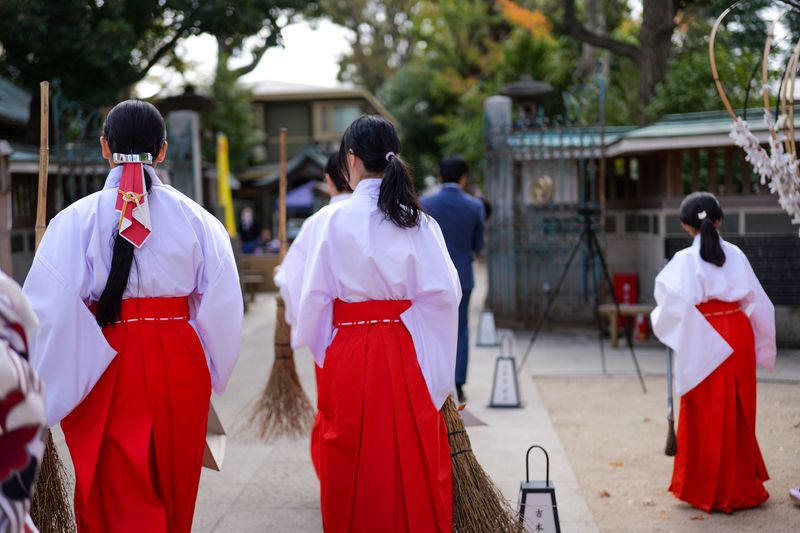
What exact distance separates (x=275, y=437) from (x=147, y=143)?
3.26m

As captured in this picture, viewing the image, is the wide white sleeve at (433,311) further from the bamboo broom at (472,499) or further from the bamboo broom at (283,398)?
the bamboo broom at (283,398)

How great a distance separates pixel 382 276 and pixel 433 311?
0.86 feet

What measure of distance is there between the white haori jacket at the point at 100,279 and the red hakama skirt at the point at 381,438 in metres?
0.50

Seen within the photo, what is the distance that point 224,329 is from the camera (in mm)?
3555

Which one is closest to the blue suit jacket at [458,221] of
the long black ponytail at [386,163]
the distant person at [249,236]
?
the long black ponytail at [386,163]

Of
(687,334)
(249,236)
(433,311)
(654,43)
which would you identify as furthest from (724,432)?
(249,236)

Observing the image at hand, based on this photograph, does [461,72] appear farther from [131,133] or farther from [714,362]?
[131,133]

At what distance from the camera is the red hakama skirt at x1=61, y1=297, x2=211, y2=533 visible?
10.7 feet

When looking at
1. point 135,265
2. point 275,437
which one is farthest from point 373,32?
point 135,265

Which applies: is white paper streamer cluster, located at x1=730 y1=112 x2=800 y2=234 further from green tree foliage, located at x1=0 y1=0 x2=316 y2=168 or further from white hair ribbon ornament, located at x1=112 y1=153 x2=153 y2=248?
green tree foliage, located at x1=0 y1=0 x2=316 y2=168

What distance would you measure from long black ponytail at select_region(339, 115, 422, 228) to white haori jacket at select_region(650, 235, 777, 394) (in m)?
1.89

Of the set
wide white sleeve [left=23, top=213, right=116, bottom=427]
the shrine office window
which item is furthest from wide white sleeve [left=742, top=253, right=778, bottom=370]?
the shrine office window

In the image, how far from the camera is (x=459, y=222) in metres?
7.34

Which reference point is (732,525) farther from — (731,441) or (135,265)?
(135,265)
